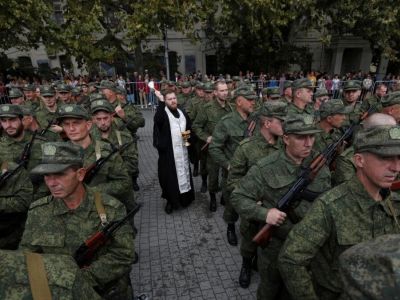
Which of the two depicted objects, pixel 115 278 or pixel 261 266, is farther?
pixel 261 266

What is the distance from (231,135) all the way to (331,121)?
1.43 metres

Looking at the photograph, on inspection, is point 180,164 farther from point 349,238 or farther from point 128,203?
point 349,238

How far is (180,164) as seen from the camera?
230 inches

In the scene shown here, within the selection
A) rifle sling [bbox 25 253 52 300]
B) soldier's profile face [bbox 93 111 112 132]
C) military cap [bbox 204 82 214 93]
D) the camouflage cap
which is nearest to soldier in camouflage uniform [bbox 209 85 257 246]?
soldier's profile face [bbox 93 111 112 132]

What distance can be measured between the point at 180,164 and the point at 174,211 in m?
0.94

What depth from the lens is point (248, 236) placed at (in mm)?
3809

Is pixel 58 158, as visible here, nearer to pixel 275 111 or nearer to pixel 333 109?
pixel 275 111

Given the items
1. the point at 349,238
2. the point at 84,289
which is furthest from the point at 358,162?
the point at 84,289

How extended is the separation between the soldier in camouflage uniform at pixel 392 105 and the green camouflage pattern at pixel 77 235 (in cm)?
383

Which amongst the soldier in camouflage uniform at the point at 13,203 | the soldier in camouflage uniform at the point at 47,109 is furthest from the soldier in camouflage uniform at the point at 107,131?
the soldier in camouflage uniform at the point at 47,109

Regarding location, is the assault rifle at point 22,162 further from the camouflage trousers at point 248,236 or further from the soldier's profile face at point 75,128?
the camouflage trousers at point 248,236

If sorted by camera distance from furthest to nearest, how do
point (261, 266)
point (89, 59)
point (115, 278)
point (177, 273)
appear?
point (89, 59) < point (177, 273) < point (261, 266) < point (115, 278)

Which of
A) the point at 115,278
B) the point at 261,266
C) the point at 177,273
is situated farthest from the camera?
the point at 177,273

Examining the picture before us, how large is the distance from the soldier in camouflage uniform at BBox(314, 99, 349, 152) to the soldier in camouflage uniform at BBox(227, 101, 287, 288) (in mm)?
A: 787
